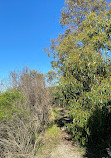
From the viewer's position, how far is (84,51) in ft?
15.4

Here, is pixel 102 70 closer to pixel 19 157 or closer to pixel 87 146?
pixel 87 146

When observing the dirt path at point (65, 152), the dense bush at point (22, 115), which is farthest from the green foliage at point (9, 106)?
the dirt path at point (65, 152)

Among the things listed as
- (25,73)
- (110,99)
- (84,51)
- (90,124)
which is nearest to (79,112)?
(90,124)

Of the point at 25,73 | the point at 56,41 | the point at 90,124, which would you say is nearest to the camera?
the point at 90,124

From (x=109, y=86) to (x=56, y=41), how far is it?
887 centimetres

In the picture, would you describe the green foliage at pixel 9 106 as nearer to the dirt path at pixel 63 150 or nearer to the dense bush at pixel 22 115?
the dense bush at pixel 22 115

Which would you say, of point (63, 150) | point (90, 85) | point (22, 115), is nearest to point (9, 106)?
point (22, 115)

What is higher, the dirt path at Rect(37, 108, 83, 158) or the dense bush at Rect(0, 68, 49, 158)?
the dense bush at Rect(0, 68, 49, 158)

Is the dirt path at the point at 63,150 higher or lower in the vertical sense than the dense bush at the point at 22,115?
lower

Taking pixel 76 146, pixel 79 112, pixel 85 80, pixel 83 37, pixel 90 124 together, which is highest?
pixel 83 37

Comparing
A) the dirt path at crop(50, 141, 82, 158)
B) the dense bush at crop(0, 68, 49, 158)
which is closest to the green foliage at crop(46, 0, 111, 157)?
the dirt path at crop(50, 141, 82, 158)

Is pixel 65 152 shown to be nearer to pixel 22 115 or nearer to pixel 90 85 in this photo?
pixel 22 115

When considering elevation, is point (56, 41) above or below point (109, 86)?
above

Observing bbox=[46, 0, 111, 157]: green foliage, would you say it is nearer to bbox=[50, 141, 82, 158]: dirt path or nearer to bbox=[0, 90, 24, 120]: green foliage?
bbox=[50, 141, 82, 158]: dirt path
